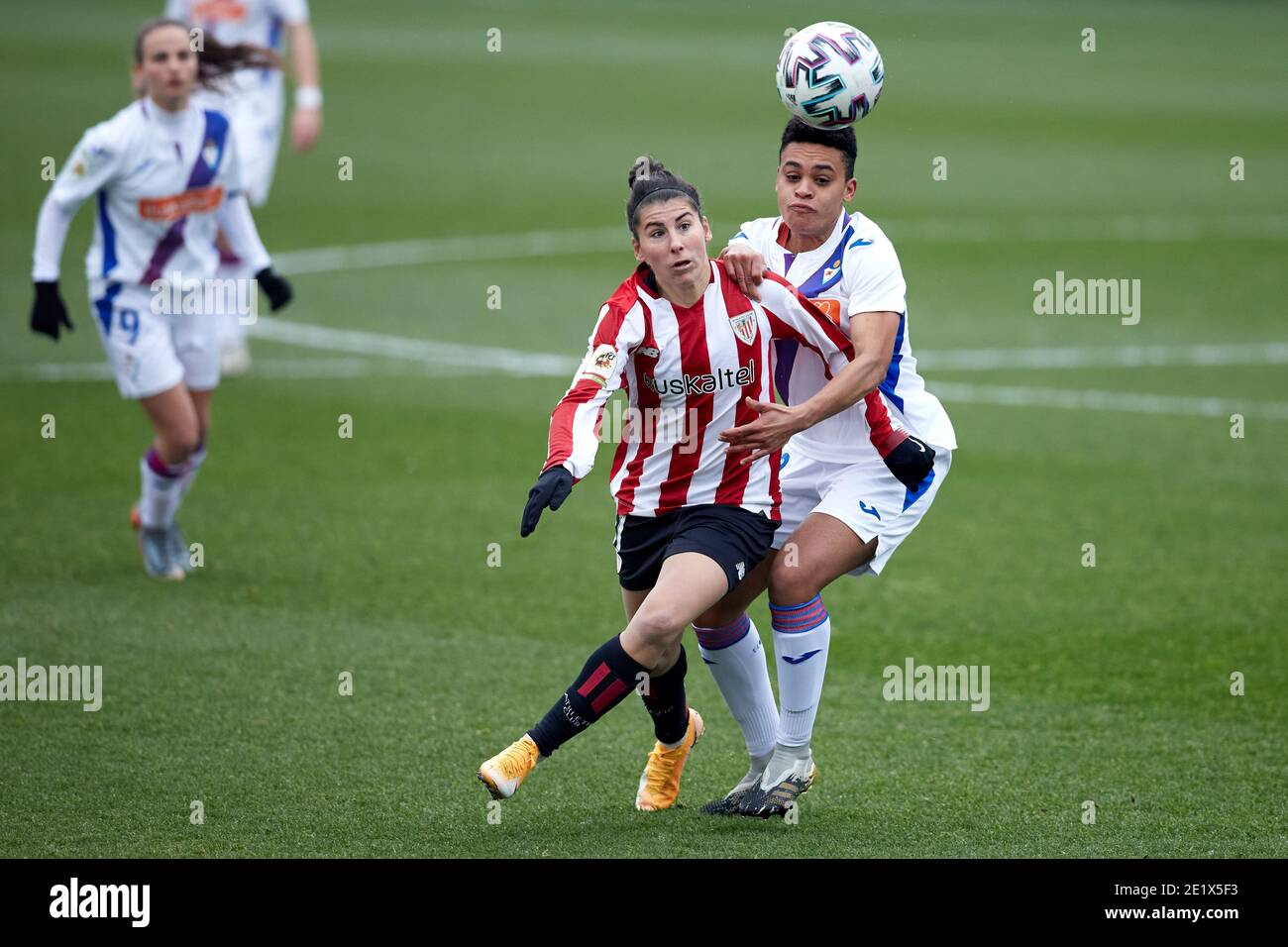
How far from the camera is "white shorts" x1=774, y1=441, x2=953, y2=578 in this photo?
6.07m

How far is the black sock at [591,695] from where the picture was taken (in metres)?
5.53

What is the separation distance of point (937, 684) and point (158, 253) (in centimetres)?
439

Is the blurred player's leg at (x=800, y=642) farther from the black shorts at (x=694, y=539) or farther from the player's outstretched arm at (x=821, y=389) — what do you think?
the player's outstretched arm at (x=821, y=389)

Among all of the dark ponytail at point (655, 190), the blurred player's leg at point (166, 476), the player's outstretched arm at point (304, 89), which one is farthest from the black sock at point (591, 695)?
the player's outstretched arm at point (304, 89)

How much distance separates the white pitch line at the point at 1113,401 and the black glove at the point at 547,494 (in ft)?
26.2

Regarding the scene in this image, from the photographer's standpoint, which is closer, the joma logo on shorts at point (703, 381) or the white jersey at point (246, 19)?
the joma logo on shorts at point (703, 381)

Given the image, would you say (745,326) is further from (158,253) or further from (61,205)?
(61,205)

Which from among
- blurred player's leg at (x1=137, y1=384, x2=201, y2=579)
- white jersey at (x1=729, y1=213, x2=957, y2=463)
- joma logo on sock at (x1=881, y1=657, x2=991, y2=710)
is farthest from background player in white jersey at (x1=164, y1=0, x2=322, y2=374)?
white jersey at (x1=729, y1=213, x2=957, y2=463)

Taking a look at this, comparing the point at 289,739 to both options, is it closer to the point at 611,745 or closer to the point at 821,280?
the point at 611,745

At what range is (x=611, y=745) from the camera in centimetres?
679

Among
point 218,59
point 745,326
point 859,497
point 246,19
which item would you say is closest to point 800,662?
point 859,497

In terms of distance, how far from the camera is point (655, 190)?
5.66 meters

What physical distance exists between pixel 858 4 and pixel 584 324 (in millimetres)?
28562
